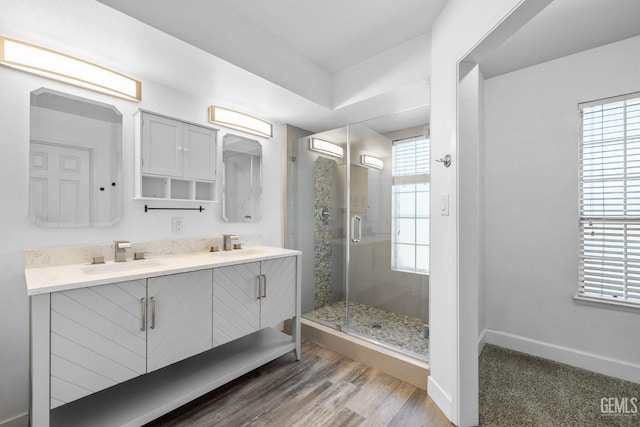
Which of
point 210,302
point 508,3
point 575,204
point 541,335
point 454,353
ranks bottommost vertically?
point 541,335

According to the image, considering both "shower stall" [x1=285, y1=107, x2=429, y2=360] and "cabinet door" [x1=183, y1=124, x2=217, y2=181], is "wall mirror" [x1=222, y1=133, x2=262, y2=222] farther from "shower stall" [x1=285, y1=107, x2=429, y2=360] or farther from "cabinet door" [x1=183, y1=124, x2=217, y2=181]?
"shower stall" [x1=285, y1=107, x2=429, y2=360]

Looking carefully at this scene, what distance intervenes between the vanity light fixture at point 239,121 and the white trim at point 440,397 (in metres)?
2.49

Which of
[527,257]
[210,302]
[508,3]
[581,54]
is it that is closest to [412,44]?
[508,3]

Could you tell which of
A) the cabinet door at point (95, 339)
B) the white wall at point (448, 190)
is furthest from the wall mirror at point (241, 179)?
the white wall at point (448, 190)

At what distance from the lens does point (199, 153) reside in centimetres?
223

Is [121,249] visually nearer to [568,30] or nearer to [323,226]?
[323,226]

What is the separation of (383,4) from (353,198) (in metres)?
1.57

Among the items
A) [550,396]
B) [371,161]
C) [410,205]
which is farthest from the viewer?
[371,161]

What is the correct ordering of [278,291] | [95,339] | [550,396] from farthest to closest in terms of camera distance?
[278,291]
[550,396]
[95,339]

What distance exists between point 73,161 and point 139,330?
3.72 feet

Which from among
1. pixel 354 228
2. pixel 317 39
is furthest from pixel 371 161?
pixel 317 39

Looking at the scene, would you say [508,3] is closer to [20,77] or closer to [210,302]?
[210,302]

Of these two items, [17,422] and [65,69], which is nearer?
[17,422]

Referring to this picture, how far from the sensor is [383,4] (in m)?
1.74
